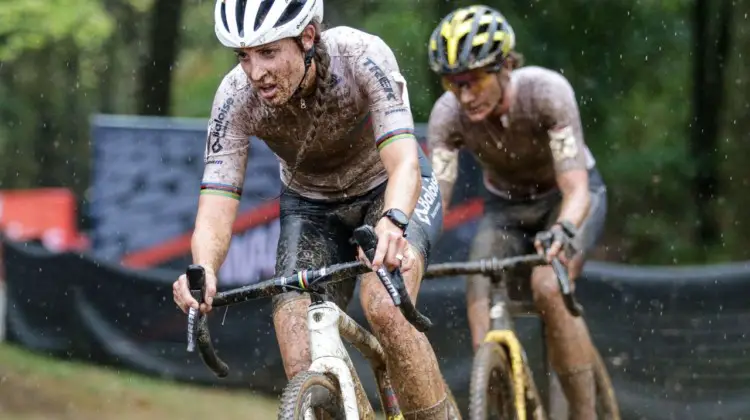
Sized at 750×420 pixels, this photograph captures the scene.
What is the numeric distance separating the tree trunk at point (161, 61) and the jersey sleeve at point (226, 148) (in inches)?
419

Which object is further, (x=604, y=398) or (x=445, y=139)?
(x=604, y=398)

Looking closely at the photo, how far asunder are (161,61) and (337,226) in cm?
→ 1070

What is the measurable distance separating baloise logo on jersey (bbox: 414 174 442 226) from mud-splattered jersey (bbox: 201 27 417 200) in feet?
1.15

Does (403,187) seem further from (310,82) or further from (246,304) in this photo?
(246,304)

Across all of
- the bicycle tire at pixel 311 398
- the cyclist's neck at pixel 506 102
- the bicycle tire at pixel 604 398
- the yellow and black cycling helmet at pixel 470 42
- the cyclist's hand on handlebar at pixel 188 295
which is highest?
the yellow and black cycling helmet at pixel 470 42

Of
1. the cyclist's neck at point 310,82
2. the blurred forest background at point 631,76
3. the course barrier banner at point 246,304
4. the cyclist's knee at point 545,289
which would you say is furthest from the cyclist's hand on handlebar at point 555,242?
the blurred forest background at point 631,76

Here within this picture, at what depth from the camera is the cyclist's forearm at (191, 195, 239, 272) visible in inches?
171

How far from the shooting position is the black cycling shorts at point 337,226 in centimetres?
457

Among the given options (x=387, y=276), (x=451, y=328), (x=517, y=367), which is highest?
(x=387, y=276)

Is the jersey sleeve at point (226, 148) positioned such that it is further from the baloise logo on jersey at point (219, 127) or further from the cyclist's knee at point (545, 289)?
the cyclist's knee at point (545, 289)

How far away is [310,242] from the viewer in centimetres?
466

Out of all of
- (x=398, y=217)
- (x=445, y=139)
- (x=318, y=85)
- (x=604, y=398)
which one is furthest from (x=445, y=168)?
(x=398, y=217)

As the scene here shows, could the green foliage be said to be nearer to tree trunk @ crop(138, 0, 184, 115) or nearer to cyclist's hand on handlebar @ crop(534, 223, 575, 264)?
tree trunk @ crop(138, 0, 184, 115)

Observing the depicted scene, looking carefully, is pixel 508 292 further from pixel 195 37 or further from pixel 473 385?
pixel 195 37
